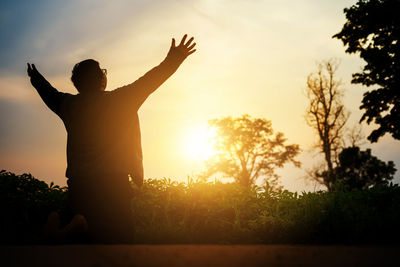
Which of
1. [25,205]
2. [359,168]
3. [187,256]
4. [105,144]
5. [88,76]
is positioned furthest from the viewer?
[359,168]

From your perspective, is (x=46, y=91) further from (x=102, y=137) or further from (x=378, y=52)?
(x=378, y=52)

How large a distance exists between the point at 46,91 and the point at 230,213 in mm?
3548

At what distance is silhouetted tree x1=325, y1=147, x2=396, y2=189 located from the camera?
3186 cm

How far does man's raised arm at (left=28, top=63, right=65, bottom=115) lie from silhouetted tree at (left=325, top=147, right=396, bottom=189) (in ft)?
93.0

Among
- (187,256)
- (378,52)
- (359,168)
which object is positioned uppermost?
(378,52)

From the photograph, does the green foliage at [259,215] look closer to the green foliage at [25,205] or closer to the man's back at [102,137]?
the green foliage at [25,205]

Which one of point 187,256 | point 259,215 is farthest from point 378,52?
point 187,256

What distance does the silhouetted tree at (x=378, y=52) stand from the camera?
16.0 meters

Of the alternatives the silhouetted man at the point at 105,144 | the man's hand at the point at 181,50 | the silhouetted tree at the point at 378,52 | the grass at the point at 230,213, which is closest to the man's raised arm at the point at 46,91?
the silhouetted man at the point at 105,144

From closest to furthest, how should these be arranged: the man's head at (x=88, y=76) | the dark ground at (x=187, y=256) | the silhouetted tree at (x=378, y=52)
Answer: the dark ground at (x=187, y=256)
the man's head at (x=88, y=76)
the silhouetted tree at (x=378, y=52)

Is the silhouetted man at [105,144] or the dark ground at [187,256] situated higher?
the silhouetted man at [105,144]

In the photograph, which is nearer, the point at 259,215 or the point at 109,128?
the point at 109,128

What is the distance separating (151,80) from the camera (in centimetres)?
359

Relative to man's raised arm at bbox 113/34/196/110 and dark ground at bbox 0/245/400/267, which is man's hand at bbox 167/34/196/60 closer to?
man's raised arm at bbox 113/34/196/110
